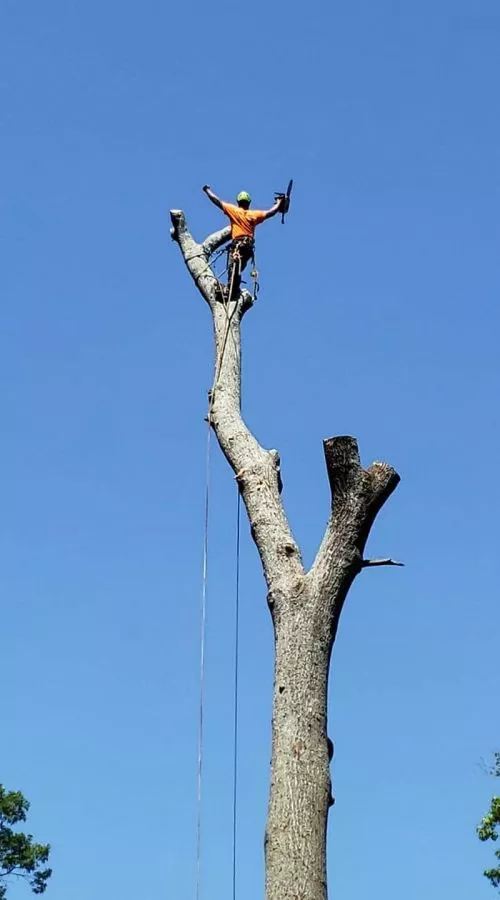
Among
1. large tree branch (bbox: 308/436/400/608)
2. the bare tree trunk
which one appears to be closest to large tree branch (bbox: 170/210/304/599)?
the bare tree trunk

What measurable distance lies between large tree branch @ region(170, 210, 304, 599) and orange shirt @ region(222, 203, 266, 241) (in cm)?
14

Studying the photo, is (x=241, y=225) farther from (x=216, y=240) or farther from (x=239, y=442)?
(x=239, y=442)

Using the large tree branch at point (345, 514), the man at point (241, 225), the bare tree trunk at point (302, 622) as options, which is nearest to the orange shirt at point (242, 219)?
the man at point (241, 225)

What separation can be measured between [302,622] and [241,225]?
163 inches

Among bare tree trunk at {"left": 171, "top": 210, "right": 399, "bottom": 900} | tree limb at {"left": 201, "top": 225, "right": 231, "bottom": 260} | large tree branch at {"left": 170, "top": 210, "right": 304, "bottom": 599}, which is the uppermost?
tree limb at {"left": 201, "top": 225, "right": 231, "bottom": 260}

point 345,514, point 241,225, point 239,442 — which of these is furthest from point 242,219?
point 345,514

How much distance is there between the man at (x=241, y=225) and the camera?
950cm

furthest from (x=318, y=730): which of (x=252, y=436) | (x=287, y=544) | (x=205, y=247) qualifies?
(x=205, y=247)

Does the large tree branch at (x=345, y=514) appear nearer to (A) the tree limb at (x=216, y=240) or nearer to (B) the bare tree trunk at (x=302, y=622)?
(B) the bare tree trunk at (x=302, y=622)

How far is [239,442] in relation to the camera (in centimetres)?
784

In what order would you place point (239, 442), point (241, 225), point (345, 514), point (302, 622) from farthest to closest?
point (241, 225) → point (239, 442) → point (345, 514) → point (302, 622)

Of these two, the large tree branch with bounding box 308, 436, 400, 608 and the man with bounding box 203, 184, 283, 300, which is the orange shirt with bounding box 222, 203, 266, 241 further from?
the large tree branch with bounding box 308, 436, 400, 608

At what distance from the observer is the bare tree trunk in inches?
239

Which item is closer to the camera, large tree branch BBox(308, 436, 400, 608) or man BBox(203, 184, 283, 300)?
large tree branch BBox(308, 436, 400, 608)
